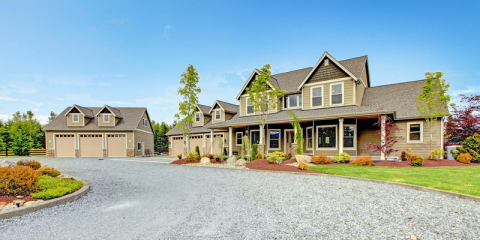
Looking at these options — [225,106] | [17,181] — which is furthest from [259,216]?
[225,106]

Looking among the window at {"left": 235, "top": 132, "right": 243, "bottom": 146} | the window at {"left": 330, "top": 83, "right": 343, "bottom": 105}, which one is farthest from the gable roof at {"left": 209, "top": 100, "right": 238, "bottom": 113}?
the window at {"left": 330, "top": 83, "right": 343, "bottom": 105}

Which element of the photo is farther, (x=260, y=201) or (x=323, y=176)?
(x=323, y=176)

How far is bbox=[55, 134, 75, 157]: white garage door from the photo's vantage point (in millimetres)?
28828

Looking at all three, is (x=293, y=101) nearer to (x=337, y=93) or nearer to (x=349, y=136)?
(x=337, y=93)

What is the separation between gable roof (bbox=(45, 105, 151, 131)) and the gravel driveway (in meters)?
25.4

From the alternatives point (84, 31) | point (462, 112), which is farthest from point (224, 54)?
point (462, 112)

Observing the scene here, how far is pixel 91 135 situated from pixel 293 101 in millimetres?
26193

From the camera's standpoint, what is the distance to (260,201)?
19.3 feet

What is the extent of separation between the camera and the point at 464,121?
16.4m

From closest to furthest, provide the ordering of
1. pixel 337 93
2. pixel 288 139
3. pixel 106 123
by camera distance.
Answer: pixel 337 93, pixel 288 139, pixel 106 123

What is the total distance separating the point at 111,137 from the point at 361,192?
30827 millimetres

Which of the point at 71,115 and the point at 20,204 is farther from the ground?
the point at 71,115

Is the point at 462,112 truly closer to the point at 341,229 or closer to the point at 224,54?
the point at 224,54

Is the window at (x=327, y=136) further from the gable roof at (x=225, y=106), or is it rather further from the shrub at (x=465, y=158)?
the gable roof at (x=225, y=106)
